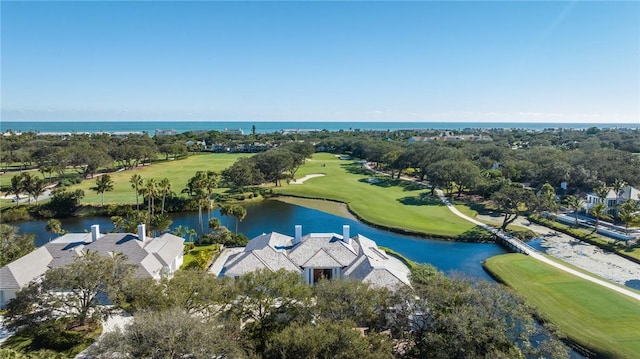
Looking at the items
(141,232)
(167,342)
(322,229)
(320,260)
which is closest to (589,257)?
(320,260)

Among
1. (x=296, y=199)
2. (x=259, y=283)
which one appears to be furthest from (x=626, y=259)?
(x=296, y=199)

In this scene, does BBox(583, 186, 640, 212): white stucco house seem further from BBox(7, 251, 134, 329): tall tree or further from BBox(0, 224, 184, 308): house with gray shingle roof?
BBox(7, 251, 134, 329): tall tree

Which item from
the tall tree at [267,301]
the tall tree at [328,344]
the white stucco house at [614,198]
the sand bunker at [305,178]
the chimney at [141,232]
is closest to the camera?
the tall tree at [328,344]

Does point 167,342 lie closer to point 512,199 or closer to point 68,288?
point 68,288

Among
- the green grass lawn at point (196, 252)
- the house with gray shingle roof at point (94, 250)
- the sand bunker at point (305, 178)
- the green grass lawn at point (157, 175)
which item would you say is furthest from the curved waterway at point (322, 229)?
the sand bunker at point (305, 178)

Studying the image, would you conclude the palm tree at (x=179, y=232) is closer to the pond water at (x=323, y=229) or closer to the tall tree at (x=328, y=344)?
the pond water at (x=323, y=229)

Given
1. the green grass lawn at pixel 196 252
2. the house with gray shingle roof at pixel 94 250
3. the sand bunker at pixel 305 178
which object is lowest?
the green grass lawn at pixel 196 252
